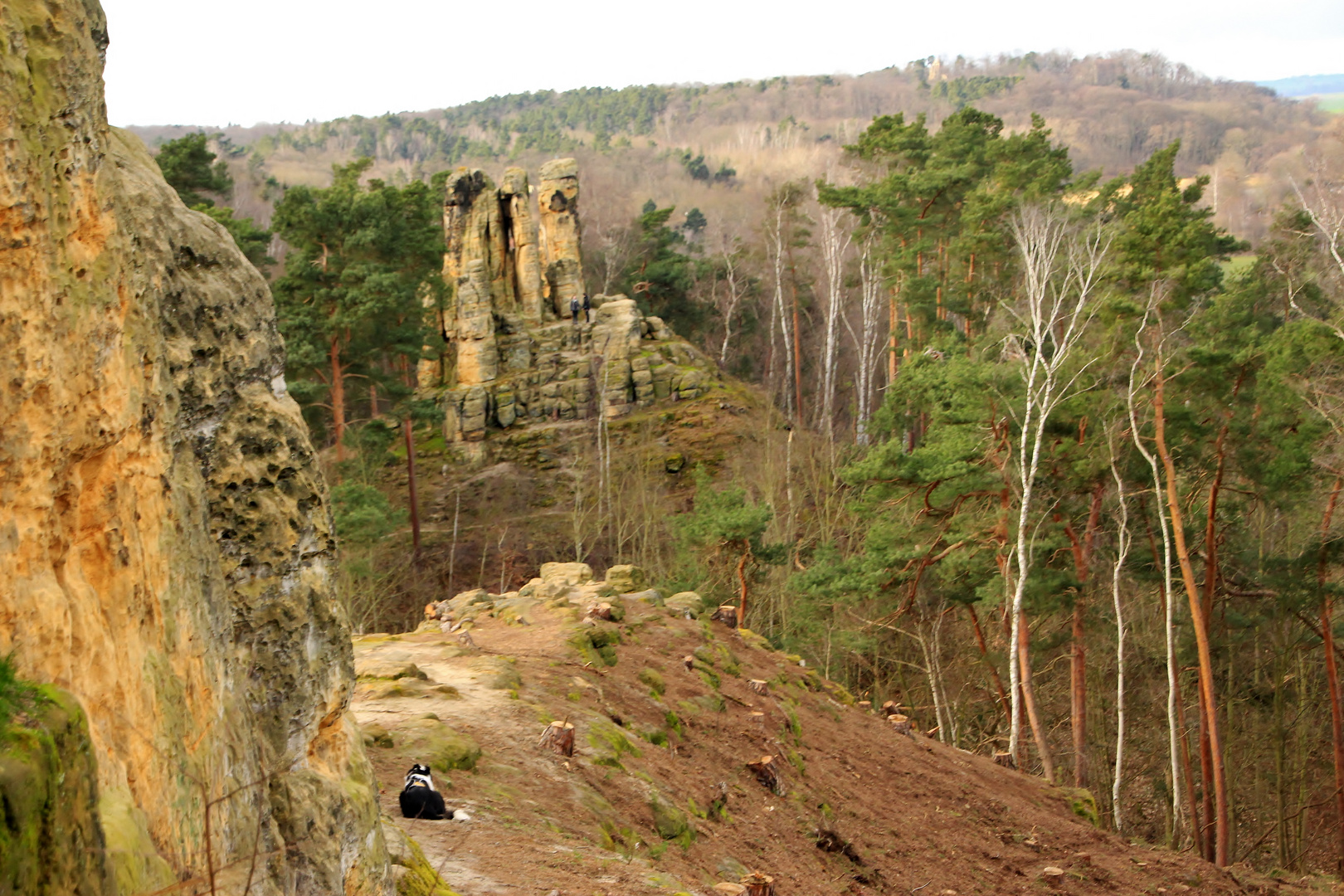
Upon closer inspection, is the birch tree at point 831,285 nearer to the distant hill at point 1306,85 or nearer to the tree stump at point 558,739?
the tree stump at point 558,739

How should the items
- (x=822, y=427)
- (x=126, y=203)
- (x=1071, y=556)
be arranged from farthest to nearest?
(x=822, y=427) → (x=1071, y=556) → (x=126, y=203)

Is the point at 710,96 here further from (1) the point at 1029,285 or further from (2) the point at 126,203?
(2) the point at 126,203

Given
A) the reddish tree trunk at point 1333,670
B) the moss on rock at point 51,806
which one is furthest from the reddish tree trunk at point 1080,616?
the moss on rock at point 51,806

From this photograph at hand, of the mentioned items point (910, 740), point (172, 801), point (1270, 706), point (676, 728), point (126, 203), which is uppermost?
point (126, 203)

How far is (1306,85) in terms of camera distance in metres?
147

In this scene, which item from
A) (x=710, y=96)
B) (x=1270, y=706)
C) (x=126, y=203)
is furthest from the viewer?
(x=710, y=96)

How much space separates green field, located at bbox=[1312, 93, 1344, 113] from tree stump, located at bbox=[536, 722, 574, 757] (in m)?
112

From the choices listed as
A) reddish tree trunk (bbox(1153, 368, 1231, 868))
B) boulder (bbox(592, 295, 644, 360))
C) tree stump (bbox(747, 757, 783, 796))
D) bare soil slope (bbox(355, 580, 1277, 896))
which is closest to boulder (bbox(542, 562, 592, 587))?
bare soil slope (bbox(355, 580, 1277, 896))

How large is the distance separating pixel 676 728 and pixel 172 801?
854 cm

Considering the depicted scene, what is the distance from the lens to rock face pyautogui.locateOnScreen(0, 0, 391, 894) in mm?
2971

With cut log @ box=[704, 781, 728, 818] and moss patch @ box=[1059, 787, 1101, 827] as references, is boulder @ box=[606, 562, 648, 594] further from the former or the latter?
moss patch @ box=[1059, 787, 1101, 827]

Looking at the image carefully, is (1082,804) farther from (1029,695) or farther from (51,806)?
(51,806)

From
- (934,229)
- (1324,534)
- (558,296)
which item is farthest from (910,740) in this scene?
(558,296)

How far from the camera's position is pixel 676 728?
37.9 ft
